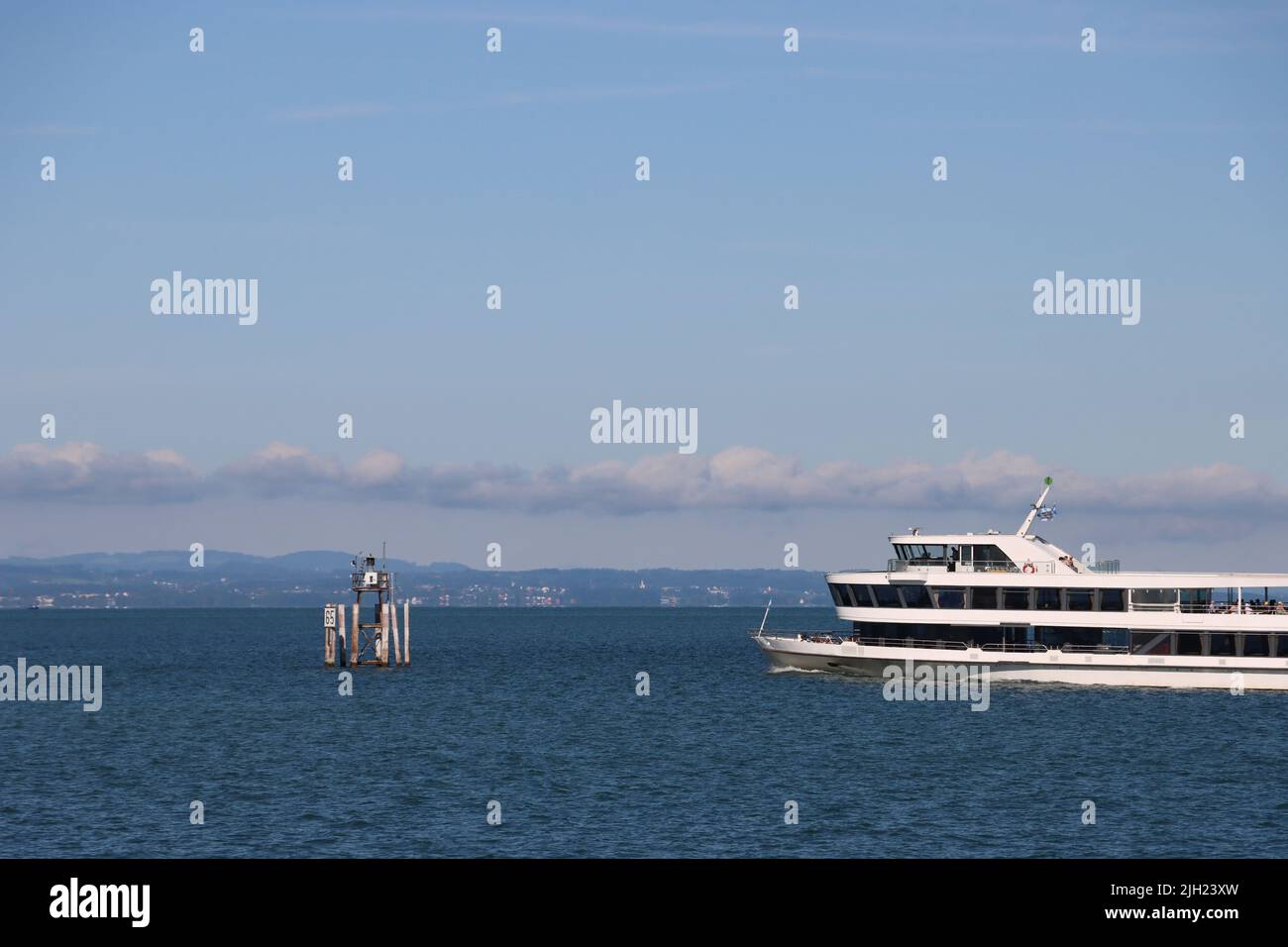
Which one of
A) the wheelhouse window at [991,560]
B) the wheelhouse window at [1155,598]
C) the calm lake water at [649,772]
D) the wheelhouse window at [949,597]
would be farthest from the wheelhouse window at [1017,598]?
the wheelhouse window at [1155,598]

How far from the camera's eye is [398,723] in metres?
62.2

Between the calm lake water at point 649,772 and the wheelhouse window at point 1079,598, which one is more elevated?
the wheelhouse window at point 1079,598

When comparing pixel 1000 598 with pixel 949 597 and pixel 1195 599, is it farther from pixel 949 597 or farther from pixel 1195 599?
pixel 1195 599

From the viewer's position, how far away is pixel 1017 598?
67.2 metres

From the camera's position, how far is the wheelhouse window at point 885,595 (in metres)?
69.0

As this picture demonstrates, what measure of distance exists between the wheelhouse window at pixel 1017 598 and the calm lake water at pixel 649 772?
3989mm

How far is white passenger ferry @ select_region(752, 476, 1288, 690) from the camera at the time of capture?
65.4 m

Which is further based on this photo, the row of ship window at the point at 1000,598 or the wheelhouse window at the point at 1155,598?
the row of ship window at the point at 1000,598

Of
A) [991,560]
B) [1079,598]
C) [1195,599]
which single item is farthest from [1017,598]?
[1195,599]

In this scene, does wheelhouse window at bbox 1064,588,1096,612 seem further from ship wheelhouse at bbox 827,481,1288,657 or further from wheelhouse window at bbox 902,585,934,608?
wheelhouse window at bbox 902,585,934,608

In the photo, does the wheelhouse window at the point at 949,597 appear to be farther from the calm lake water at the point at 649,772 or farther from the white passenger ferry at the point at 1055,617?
the calm lake water at the point at 649,772

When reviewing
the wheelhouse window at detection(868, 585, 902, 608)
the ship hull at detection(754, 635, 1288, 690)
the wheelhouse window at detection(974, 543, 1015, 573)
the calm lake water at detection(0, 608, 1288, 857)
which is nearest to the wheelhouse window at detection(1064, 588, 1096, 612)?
the ship hull at detection(754, 635, 1288, 690)

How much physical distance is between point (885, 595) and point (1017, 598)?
599 cm
